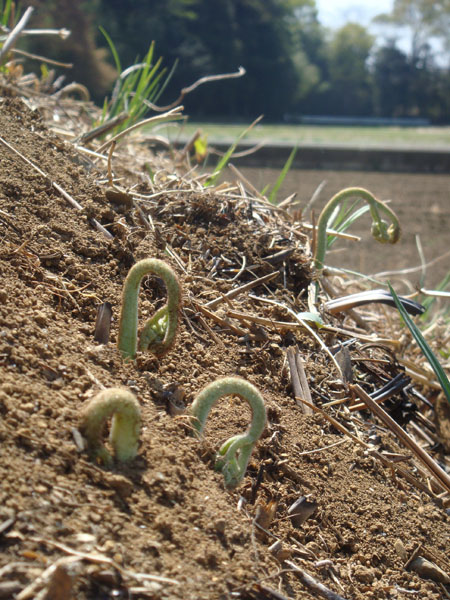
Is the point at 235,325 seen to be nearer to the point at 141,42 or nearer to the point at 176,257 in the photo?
the point at 176,257

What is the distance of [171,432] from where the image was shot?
81cm

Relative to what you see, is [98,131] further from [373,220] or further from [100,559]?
[100,559]

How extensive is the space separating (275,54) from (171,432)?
27247 mm

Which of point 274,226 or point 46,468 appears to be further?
point 274,226

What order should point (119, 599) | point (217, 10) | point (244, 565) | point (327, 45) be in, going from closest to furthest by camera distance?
1. point (119, 599)
2. point (244, 565)
3. point (217, 10)
4. point (327, 45)

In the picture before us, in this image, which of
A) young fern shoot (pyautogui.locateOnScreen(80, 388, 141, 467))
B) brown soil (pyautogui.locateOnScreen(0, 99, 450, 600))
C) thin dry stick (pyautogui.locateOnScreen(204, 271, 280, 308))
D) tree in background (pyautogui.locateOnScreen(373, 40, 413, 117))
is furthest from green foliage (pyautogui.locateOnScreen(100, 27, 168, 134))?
tree in background (pyautogui.locateOnScreen(373, 40, 413, 117))

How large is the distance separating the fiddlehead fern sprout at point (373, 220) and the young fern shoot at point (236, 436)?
2.30 ft

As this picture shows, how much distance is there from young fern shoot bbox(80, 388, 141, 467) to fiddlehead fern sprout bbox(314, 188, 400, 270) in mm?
835

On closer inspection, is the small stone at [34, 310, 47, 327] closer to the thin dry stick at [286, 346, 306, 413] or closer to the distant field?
the thin dry stick at [286, 346, 306, 413]

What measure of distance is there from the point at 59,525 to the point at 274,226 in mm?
1031

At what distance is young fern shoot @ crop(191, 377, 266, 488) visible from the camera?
0.78 metres

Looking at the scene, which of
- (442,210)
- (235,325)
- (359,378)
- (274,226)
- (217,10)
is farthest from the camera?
(217,10)

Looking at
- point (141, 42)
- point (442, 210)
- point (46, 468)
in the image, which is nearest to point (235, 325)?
point (46, 468)

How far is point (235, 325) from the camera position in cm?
114
